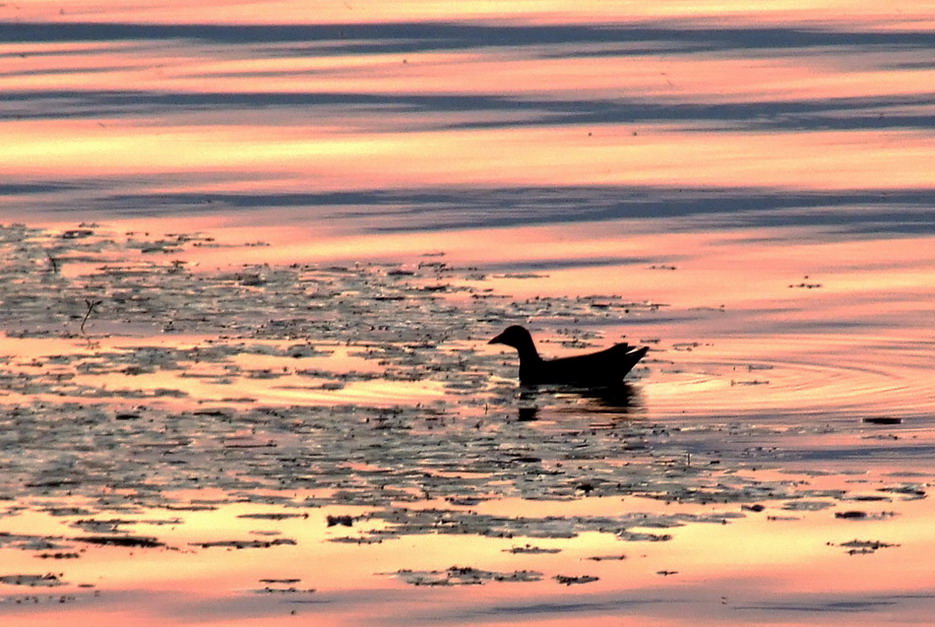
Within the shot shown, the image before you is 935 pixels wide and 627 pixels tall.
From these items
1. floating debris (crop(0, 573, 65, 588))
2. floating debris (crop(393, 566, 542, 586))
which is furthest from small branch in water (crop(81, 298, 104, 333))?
floating debris (crop(393, 566, 542, 586))

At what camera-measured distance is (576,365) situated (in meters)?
15.1

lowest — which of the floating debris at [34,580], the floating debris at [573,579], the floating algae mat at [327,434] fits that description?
the floating debris at [573,579]

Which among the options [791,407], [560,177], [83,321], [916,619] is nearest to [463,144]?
[560,177]

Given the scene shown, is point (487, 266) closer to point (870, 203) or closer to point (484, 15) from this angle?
point (870, 203)

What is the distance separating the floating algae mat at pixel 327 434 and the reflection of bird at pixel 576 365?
0.15 m

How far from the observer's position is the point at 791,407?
13977 millimetres

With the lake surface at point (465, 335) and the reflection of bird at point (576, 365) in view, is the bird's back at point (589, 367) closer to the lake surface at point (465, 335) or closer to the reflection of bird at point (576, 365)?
the reflection of bird at point (576, 365)

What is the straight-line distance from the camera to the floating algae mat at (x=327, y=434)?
11.0 meters

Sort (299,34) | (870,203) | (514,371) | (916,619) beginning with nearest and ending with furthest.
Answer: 1. (916,619)
2. (514,371)
3. (870,203)
4. (299,34)

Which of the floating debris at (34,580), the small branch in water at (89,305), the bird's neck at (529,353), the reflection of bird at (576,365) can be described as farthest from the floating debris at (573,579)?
the small branch in water at (89,305)

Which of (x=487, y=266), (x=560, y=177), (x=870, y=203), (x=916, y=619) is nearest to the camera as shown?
(x=916, y=619)

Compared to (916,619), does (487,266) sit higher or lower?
higher

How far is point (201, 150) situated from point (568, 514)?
13.4m

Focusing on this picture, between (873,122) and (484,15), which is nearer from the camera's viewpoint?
(873,122)
